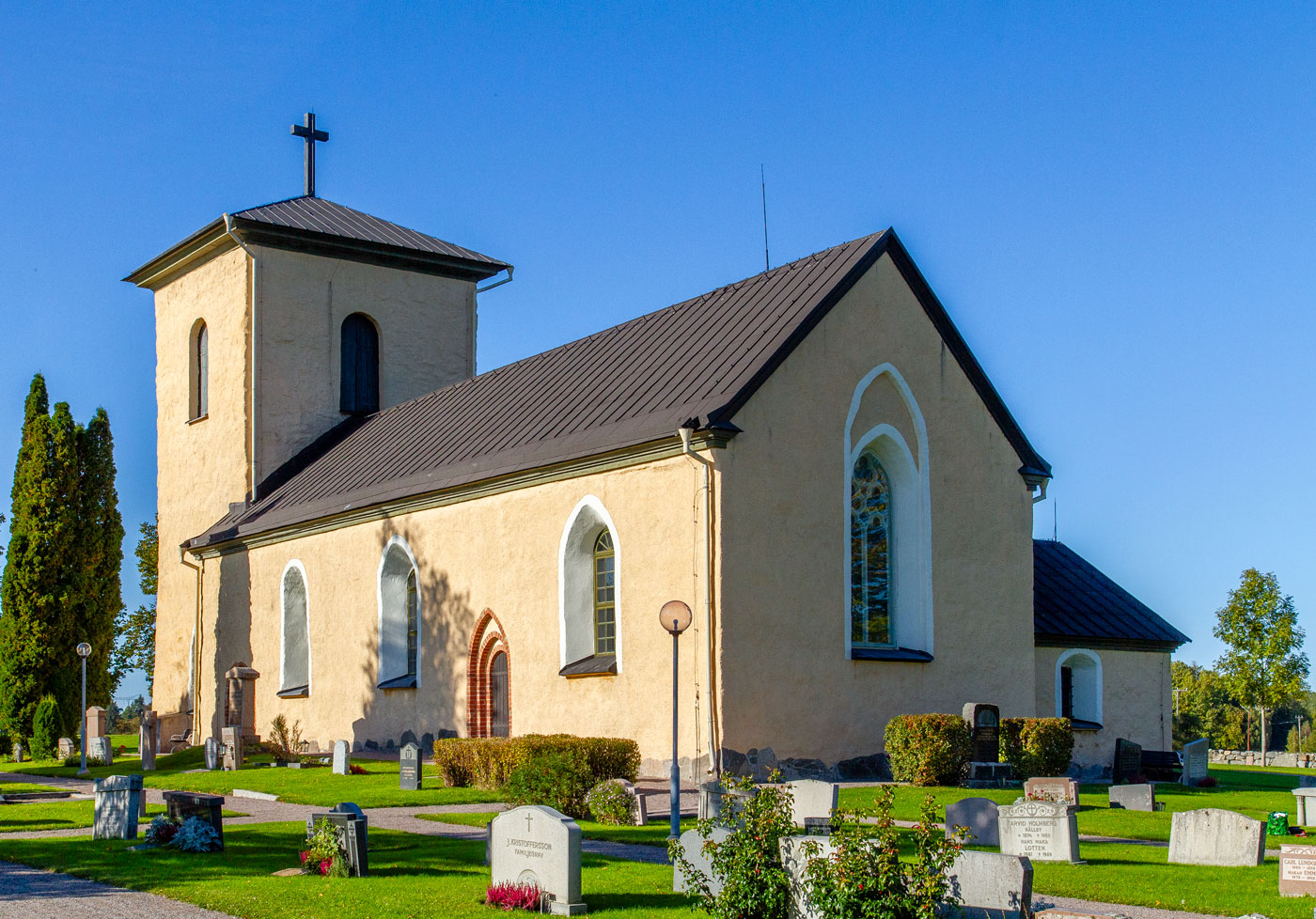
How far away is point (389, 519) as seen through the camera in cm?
2688

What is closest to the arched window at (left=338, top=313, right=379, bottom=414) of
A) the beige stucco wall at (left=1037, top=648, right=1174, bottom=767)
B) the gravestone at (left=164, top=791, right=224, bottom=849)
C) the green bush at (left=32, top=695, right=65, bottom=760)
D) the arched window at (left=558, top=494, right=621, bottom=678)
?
the green bush at (left=32, top=695, right=65, bottom=760)

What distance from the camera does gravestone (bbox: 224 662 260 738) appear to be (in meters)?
30.0

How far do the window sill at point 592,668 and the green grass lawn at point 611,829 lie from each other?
4.75 metres

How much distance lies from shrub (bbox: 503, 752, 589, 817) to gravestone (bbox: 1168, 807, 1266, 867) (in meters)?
7.15

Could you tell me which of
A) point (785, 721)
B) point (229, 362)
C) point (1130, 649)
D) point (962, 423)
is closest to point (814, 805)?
point (785, 721)

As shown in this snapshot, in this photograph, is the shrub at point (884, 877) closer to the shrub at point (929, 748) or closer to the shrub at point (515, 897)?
the shrub at point (515, 897)

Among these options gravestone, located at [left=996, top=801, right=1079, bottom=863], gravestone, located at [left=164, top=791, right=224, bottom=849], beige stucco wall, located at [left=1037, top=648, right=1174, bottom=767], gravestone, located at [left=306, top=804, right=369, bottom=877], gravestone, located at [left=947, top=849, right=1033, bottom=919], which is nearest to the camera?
gravestone, located at [left=947, top=849, right=1033, bottom=919]

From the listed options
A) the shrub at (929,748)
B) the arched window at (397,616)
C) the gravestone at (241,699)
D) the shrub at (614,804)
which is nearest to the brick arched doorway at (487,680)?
the arched window at (397,616)

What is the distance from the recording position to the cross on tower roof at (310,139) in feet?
123

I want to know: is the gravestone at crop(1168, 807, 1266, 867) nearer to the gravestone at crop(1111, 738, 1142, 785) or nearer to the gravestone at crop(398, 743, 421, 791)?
the gravestone at crop(1111, 738, 1142, 785)

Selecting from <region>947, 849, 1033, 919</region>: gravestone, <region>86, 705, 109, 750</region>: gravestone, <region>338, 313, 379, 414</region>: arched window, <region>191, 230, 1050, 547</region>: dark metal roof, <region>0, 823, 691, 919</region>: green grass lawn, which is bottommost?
<region>86, 705, 109, 750</region>: gravestone

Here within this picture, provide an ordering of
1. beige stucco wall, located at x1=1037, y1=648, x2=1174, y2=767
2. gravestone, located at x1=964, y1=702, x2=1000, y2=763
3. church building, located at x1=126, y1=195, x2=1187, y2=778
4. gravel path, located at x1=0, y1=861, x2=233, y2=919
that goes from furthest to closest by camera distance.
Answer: beige stucco wall, located at x1=1037, y1=648, x2=1174, y2=767
gravestone, located at x1=964, y1=702, x2=1000, y2=763
church building, located at x1=126, y1=195, x2=1187, y2=778
gravel path, located at x1=0, y1=861, x2=233, y2=919

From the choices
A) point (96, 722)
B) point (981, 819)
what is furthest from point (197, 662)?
point (981, 819)

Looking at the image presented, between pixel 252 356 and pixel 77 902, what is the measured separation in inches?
926
